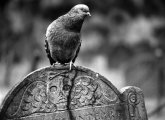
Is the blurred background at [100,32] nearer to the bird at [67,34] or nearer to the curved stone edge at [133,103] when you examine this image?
the curved stone edge at [133,103]

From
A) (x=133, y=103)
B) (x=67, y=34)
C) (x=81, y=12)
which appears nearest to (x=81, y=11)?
(x=81, y=12)

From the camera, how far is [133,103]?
3102 mm

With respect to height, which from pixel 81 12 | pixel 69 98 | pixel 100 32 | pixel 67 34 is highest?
pixel 100 32

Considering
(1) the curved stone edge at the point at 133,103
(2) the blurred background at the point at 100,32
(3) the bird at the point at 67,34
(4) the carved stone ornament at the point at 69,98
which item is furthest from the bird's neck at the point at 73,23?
(2) the blurred background at the point at 100,32

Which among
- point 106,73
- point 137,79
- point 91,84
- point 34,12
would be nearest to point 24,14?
point 34,12

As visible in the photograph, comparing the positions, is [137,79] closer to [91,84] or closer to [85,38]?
[85,38]

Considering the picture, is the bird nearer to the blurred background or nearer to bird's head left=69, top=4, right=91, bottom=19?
bird's head left=69, top=4, right=91, bottom=19

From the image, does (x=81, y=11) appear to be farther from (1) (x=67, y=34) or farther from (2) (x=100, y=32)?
(2) (x=100, y=32)

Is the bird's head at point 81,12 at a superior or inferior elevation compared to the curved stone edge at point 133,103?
superior

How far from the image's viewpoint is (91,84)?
2994mm

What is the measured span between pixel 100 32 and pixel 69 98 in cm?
715

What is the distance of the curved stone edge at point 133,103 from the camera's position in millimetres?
3082

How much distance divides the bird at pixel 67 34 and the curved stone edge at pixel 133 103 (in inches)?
19.8

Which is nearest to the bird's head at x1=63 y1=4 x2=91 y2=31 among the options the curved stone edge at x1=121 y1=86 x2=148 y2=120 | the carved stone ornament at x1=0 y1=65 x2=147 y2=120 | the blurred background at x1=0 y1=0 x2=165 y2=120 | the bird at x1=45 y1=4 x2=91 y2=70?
the bird at x1=45 y1=4 x2=91 y2=70
